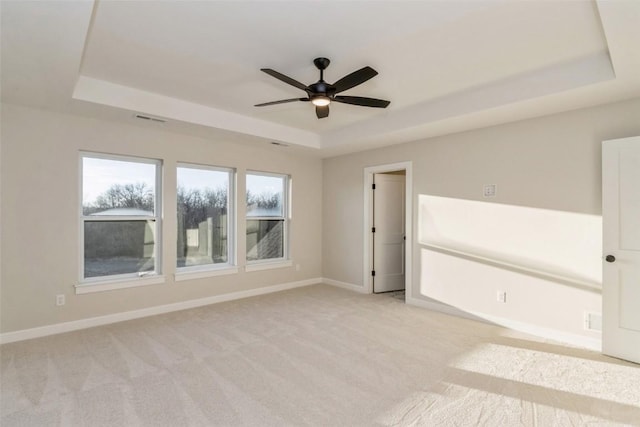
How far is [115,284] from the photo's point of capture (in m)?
4.03

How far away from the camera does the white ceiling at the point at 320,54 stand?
2.14 m

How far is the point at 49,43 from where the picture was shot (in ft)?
7.39

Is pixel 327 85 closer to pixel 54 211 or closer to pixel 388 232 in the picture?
pixel 54 211

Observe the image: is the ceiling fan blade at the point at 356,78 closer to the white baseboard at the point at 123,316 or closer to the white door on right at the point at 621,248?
the white door on right at the point at 621,248

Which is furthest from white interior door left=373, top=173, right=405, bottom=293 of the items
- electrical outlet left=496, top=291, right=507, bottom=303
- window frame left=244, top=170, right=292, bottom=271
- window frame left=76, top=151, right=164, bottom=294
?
window frame left=76, top=151, right=164, bottom=294

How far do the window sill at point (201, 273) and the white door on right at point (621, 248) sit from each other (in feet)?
14.9

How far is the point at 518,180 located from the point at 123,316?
5019mm

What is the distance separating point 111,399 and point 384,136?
160 inches

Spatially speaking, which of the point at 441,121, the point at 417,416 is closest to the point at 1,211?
the point at 417,416

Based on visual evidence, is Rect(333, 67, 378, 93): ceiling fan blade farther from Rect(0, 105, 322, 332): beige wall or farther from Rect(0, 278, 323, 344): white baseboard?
Rect(0, 278, 323, 344): white baseboard

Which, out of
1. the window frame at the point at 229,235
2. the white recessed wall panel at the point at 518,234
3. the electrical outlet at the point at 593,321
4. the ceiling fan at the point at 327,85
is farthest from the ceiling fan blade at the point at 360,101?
the electrical outlet at the point at 593,321

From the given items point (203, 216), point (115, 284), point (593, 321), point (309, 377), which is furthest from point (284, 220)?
point (593, 321)

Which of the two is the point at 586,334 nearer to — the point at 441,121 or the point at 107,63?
the point at 441,121

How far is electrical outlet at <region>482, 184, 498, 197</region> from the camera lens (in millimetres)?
3998
